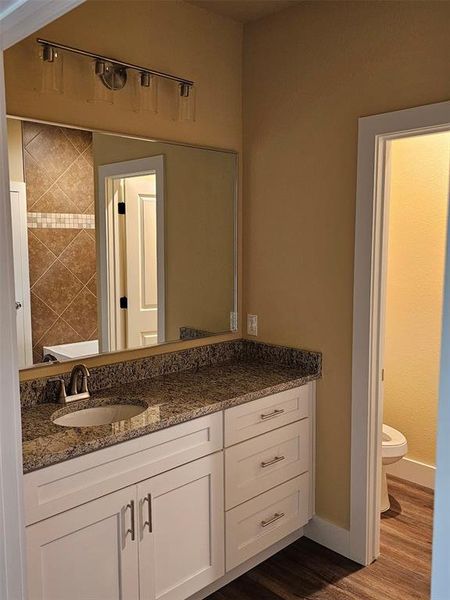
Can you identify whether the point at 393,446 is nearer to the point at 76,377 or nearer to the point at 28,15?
the point at 76,377

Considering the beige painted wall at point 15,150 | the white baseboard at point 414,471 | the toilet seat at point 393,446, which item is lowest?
the white baseboard at point 414,471

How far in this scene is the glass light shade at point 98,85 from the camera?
2.22 meters

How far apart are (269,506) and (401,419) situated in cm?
139

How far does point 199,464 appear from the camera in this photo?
6.98ft

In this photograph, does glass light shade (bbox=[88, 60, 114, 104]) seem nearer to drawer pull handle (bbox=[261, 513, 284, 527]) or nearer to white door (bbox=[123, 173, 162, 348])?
white door (bbox=[123, 173, 162, 348])

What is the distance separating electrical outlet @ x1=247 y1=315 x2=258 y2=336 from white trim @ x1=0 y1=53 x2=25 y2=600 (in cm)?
182

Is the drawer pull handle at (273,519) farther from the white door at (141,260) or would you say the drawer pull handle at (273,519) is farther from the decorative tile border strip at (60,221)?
the decorative tile border strip at (60,221)

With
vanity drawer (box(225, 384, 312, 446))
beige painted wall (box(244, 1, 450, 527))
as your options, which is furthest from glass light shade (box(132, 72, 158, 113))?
vanity drawer (box(225, 384, 312, 446))

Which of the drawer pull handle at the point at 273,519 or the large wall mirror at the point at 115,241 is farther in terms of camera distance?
the drawer pull handle at the point at 273,519

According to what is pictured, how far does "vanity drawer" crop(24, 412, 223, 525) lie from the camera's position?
1645 millimetres

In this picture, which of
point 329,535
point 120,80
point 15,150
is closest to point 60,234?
point 15,150

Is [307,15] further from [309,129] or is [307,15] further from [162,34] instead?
[162,34]

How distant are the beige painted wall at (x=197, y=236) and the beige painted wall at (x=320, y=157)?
0.47 ft

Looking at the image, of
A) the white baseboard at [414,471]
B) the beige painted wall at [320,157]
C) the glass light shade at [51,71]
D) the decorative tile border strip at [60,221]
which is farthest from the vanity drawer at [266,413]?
the glass light shade at [51,71]
